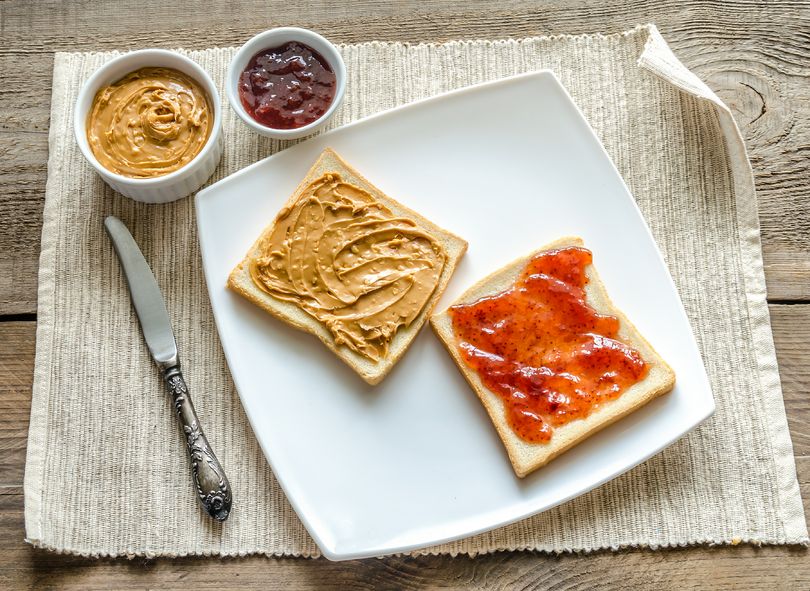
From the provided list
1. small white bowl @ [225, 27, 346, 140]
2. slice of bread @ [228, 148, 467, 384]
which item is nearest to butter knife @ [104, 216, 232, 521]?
slice of bread @ [228, 148, 467, 384]

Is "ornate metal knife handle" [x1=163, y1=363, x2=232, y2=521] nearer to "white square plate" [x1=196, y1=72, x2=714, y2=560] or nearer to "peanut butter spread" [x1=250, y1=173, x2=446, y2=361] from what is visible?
"white square plate" [x1=196, y1=72, x2=714, y2=560]

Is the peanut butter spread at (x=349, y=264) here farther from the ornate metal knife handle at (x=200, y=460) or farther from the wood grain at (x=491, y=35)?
the wood grain at (x=491, y=35)

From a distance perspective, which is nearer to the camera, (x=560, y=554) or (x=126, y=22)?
(x=560, y=554)

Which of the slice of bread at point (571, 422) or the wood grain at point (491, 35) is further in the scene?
the wood grain at point (491, 35)

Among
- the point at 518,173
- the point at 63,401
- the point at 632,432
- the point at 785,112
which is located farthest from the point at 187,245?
the point at 785,112

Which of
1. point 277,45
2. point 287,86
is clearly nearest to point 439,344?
point 287,86

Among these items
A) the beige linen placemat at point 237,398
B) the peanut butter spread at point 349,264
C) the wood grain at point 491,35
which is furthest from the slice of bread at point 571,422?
the wood grain at point 491,35

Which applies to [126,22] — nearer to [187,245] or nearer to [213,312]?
[187,245]
